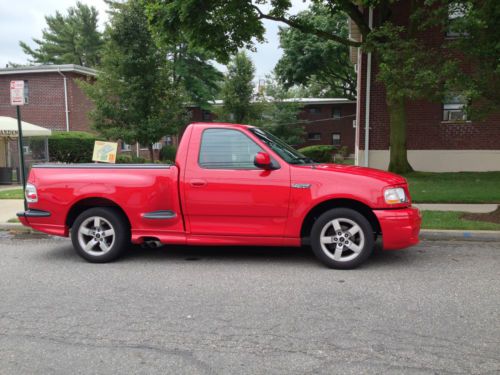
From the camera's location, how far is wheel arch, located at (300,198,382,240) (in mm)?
5520

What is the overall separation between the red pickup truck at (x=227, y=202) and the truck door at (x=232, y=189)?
0.04 feet

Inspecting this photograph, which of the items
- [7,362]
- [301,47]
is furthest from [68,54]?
[7,362]

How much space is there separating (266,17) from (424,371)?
13.6 meters

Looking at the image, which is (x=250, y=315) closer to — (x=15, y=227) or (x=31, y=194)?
(x=31, y=194)

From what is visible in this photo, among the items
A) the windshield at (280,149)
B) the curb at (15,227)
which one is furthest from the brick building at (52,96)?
the windshield at (280,149)

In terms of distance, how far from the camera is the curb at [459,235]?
277 inches

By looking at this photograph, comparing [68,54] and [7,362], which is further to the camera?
[68,54]

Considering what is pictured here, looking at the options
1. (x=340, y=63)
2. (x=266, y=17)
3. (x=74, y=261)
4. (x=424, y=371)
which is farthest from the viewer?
(x=340, y=63)

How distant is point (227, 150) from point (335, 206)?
156 centimetres

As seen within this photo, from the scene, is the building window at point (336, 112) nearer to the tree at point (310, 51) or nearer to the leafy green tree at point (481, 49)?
the tree at point (310, 51)

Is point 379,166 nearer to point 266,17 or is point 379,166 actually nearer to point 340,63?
point 266,17

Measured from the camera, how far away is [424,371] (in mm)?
3047

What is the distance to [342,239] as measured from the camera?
545 cm

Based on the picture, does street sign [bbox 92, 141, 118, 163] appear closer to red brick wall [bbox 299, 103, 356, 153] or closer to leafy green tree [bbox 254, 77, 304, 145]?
leafy green tree [bbox 254, 77, 304, 145]
